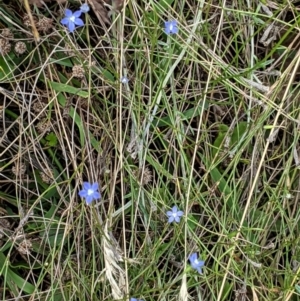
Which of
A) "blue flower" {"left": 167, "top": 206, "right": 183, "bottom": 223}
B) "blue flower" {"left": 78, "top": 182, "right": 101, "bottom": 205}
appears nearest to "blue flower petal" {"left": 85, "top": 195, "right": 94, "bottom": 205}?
"blue flower" {"left": 78, "top": 182, "right": 101, "bottom": 205}

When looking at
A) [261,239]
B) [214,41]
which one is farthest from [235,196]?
[214,41]

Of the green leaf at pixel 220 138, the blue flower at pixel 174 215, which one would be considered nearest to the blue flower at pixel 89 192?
the blue flower at pixel 174 215

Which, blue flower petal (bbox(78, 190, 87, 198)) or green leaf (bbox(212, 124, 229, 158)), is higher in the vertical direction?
blue flower petal (bbox(78, 190, 87, 198))

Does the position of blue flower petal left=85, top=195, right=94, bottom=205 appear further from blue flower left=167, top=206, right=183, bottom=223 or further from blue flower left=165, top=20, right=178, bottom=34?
blue flower left=165, top=20, right=178, bottom=34

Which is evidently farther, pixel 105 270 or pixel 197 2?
pixel 197 2

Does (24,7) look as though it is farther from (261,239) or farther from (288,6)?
(261,239)

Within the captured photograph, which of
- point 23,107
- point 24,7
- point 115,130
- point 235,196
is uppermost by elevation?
point 24,7
